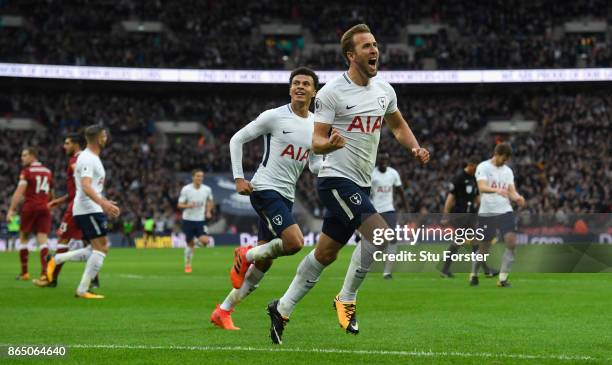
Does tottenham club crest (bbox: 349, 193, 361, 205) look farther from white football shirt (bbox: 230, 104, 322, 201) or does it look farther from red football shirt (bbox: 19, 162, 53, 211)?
red football shirt (bbox: 19, 162, 53, 211)

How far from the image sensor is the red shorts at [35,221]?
17.3m

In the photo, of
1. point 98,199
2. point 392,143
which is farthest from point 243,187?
point 392,143

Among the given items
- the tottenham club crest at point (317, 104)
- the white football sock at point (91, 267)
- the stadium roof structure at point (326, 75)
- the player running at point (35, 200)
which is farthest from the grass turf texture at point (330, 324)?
the stadium roof structure at point (326, 75)

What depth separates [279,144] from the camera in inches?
361

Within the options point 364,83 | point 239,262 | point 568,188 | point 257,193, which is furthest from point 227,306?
point 568,188

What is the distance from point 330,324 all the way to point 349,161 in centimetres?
231

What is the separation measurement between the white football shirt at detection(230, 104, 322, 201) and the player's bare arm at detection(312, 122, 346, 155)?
1507 millimetres

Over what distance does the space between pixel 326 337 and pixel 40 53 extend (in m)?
49.4

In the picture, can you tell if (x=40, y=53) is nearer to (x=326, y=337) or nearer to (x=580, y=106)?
(x=580, y=106)

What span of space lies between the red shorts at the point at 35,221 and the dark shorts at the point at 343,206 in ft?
35.3

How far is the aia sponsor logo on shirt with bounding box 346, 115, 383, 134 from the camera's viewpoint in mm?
7914

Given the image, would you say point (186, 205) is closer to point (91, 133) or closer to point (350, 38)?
point (91, 133)

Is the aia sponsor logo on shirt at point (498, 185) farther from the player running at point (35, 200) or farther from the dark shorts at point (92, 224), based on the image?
the player running at point (35, 200)

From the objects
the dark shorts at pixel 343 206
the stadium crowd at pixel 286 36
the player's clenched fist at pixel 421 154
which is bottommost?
the dark shorts at pixel 343 206
